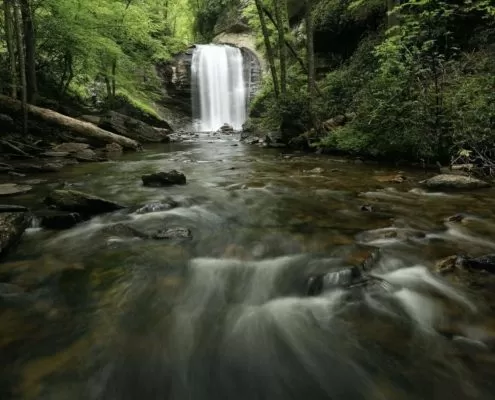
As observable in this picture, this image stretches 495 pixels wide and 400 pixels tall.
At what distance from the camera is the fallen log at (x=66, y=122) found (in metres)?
12.0

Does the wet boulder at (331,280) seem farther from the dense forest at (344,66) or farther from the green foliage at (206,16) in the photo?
the green foliage at (206,16)

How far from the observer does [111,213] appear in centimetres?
566

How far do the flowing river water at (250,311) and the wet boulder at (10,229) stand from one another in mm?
142

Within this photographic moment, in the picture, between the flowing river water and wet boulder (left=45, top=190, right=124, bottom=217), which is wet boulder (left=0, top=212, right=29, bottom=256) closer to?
the flowing river water

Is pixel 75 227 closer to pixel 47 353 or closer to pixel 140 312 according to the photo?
pixel 140 312

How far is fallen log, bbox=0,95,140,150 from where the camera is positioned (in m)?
12.0

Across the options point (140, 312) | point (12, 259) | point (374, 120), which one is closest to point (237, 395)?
point (140, 312)

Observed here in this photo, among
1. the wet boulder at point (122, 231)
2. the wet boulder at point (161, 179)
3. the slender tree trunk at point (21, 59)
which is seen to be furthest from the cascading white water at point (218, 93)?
the wet boulder at point (122, 231)

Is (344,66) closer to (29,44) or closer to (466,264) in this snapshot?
(29,44)

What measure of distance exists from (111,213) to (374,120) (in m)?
6.97

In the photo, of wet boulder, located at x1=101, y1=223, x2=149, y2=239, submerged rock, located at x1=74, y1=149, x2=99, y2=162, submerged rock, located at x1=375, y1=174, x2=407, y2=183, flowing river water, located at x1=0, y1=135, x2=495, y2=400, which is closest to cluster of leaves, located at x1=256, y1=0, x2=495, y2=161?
submerged rock, located at x1=375, y1=174, x2=407, y2=183

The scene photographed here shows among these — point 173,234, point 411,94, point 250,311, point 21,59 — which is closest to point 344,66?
point 411,94

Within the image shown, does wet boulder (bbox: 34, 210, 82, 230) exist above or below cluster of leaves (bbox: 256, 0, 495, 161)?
below

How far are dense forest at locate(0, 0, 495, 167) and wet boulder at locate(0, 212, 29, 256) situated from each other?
7028 mm
